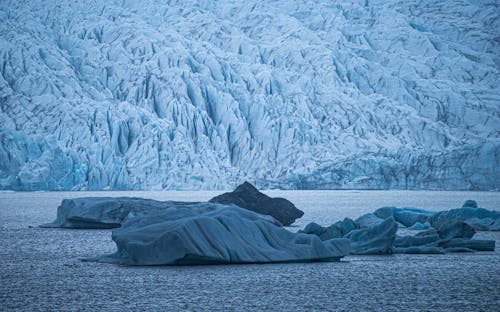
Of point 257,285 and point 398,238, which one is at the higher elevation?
point 398,238

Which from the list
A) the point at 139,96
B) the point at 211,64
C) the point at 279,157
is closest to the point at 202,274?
the point at 279,157

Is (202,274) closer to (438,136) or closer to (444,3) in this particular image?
(438,136)

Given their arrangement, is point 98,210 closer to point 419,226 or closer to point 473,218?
point 419,226

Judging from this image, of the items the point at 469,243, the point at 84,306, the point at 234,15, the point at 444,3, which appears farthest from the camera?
the point at 444,3

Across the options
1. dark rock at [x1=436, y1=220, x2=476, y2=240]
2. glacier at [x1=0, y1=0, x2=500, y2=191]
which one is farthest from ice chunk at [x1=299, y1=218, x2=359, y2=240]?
glacier at [x1=0, y1=0, x2=500, y2=191]

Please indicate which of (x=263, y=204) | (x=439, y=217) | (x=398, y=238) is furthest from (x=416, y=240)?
(x=263, y=204)
